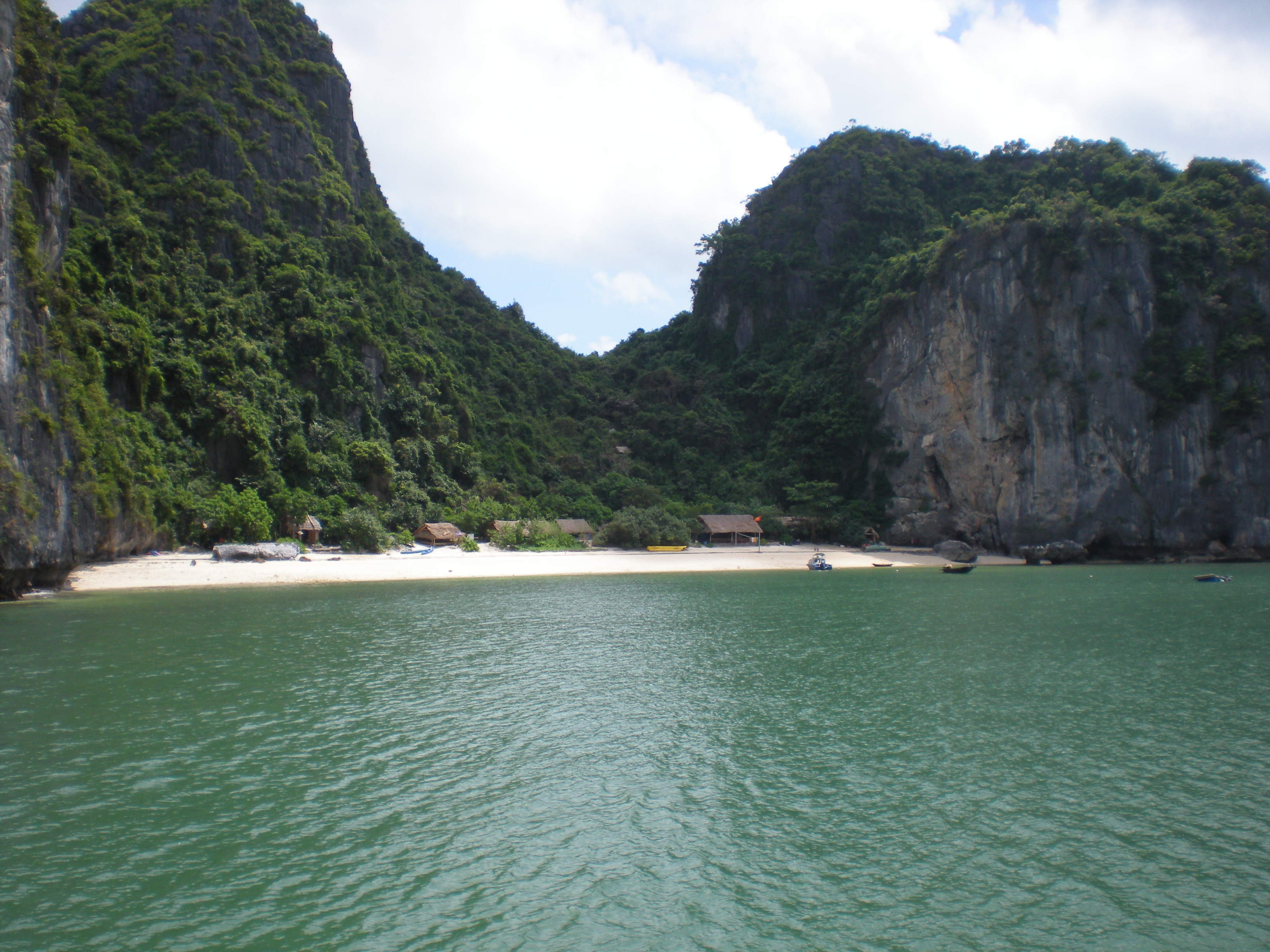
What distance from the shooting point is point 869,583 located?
39.1 m

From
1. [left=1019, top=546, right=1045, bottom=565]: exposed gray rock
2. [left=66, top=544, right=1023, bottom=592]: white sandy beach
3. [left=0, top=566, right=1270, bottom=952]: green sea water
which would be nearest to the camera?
[left=0, top=566, right=1270, bottom=952]: green sea water

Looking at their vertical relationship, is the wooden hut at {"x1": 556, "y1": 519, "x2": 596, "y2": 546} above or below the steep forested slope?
below

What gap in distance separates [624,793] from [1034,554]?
52593 millimetres

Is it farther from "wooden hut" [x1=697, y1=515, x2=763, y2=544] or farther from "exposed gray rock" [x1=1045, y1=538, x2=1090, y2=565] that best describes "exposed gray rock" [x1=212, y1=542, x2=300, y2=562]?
"exposed gray rock" [x1=1045, y1=538, x2=1090, y2=565]

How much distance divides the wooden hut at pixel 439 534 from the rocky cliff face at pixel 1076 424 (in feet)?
128

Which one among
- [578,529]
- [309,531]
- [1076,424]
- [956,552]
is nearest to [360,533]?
[309,531]

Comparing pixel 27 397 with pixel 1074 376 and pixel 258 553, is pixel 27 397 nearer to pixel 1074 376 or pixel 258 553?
pixel 258 553

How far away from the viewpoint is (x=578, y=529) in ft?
186

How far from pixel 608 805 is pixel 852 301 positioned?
77465 mm

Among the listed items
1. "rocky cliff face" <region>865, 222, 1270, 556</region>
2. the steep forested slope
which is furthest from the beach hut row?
"rocky cliff face" <region>865, 222, 1270, 556</region>

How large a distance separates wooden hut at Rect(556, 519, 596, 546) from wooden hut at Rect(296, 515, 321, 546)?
57.2 ft

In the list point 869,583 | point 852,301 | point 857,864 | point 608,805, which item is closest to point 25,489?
point 608,805

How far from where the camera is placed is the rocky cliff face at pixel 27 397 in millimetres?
22234

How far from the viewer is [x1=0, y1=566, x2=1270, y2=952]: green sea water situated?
7.04m
